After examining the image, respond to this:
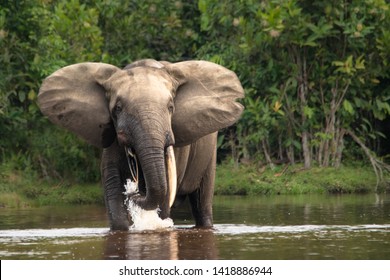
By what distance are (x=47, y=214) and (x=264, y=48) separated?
652 cm

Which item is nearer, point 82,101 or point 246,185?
point 82,101

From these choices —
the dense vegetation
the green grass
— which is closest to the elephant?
the dense vegetation

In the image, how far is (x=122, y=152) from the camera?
1271cm

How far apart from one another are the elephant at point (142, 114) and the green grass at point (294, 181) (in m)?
7.22

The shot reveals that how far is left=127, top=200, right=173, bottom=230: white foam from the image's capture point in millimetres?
12555

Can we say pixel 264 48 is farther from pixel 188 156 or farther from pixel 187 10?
pixel 188 156

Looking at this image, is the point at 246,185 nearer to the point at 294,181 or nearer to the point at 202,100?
the point at 294,181

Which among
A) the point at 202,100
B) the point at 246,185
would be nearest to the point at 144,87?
the point at 202,100

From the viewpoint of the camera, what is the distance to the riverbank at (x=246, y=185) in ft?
64.5

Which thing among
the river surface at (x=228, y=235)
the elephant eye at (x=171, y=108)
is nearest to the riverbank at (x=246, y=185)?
the river surface at (x=228, y=235)

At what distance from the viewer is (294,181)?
21.1 m

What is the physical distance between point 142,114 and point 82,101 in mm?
1134

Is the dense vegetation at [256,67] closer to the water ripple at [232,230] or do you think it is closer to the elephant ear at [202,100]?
the water ripple at [232,230]

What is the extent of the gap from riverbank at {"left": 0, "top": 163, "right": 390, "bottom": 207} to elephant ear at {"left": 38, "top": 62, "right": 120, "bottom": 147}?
6.26 metres
